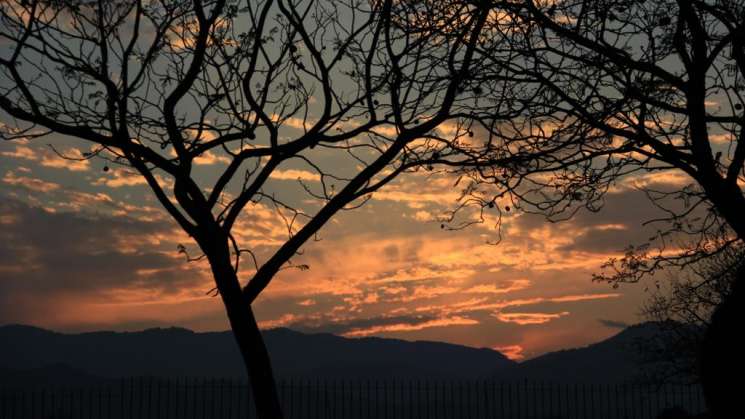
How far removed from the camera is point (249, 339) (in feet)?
44.2

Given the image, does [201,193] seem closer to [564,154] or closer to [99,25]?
[99,25]

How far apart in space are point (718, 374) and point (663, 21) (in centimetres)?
547

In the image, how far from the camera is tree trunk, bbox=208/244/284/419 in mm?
13391

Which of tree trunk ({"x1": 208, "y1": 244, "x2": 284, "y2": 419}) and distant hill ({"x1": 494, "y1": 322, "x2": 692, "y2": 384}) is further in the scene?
distant hill ({"x1": 494, "y1": 322, "x2": 692, "y2": 384})

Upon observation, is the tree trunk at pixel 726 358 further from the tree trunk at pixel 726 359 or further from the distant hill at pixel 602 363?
the distant hill at pixel 602 363

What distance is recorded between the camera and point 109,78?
1390 cm

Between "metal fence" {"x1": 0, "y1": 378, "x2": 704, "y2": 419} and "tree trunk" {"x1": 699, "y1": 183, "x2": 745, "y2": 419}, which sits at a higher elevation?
"tree trunk" {"x1": 699, "y1": 183, "x2": 745, "y2": 419}

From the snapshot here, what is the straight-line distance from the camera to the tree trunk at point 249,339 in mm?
13391

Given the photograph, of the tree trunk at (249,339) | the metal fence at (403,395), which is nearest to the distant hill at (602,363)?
the metal fence at (403,395)

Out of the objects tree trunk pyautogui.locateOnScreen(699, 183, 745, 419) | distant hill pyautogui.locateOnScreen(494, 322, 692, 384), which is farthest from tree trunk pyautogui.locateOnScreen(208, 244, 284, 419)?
distant hill pyautogui.locateOnScreen(494, 322, 692, 384)

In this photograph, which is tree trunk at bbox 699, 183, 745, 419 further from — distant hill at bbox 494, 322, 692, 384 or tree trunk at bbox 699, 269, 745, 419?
distant hill at bbox 494, 322, 692, 384

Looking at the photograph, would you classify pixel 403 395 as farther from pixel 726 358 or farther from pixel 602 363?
pixel 602 363

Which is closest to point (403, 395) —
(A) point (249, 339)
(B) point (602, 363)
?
(A) point (249, 339)

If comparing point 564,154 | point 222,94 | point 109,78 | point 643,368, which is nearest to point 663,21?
point 564,154
